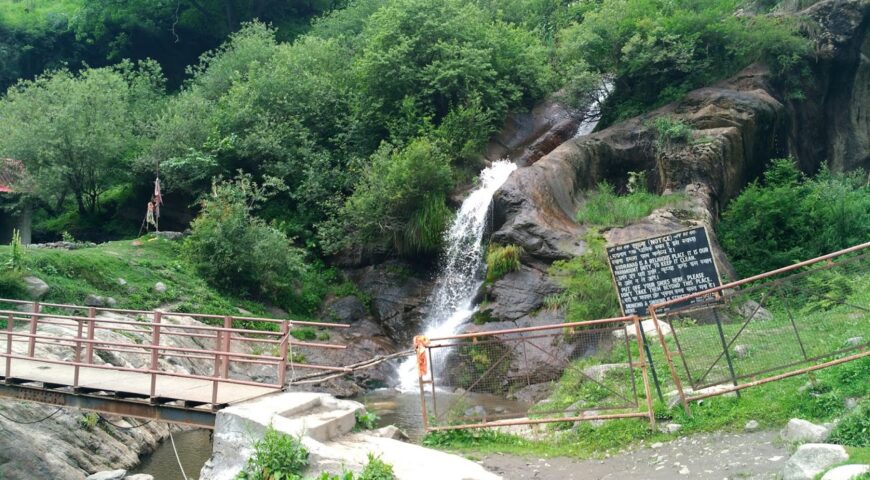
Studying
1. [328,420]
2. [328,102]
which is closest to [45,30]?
[328,102]

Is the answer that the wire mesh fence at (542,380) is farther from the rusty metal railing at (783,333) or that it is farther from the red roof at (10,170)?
the red roof at (10,170)

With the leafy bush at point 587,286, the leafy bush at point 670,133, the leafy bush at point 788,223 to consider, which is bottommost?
the leafy bush at point 587,286

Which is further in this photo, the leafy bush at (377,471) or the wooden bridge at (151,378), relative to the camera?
the wooden bridge at (151,378)

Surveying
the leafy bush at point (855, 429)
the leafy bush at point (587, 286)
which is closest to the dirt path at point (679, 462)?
the leafy bush at point (855, 429)

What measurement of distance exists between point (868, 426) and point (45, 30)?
4991 centimetres

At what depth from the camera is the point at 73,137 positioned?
3047 centimetres

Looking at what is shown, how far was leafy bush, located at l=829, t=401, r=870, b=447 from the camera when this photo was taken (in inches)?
340

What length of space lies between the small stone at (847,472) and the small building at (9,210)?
31442mm

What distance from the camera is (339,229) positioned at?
26.3m

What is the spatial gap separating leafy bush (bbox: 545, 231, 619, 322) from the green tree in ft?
67.3

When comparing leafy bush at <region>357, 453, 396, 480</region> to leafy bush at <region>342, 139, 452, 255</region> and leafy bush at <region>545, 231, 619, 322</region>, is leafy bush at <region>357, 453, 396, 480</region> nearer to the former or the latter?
leafy bush at <region>545, 231, 619, 322</region>

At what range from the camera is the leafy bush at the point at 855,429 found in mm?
8633

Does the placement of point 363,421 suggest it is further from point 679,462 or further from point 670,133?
point 670,133

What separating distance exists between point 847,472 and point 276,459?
6.21 meters
